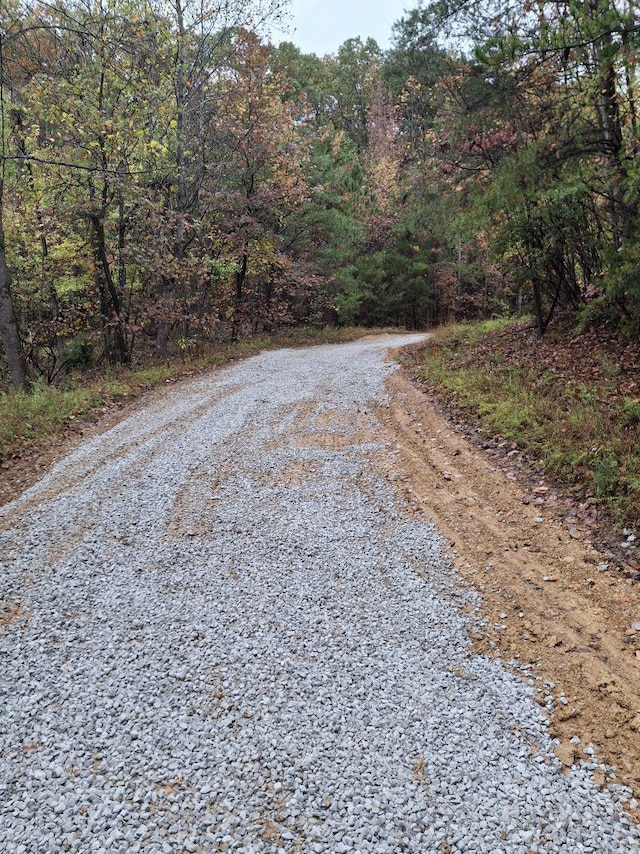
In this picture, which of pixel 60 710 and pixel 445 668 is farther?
pixel 445 668

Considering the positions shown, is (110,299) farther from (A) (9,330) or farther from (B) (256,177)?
(B) (256,177)

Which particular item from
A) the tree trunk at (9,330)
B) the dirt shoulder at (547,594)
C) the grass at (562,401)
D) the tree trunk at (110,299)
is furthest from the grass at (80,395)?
the grass at (562,401)

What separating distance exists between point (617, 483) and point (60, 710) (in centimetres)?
479

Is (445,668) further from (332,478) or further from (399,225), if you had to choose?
(399,225)

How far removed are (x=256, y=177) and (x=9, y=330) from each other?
930 cm

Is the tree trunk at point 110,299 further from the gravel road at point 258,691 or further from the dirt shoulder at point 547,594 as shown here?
the dirt shoulder at point 547,594

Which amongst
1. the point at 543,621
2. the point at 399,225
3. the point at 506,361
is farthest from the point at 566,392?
the point at 399,225

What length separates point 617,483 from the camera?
4766 mm

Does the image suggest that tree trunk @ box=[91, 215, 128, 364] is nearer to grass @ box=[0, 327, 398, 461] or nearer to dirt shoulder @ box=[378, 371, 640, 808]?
grass @ box=[0, 327, 398, 461]

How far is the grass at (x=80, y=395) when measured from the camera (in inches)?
271

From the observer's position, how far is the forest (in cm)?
707

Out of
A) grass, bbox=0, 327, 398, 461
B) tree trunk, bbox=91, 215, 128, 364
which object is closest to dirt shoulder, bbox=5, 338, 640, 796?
grass, bbox=0, 327, 398, 461

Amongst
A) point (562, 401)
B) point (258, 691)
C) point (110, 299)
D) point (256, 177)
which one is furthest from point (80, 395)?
point (256, 177)

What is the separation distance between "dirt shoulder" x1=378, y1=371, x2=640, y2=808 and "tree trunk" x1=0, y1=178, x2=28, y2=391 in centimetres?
723
